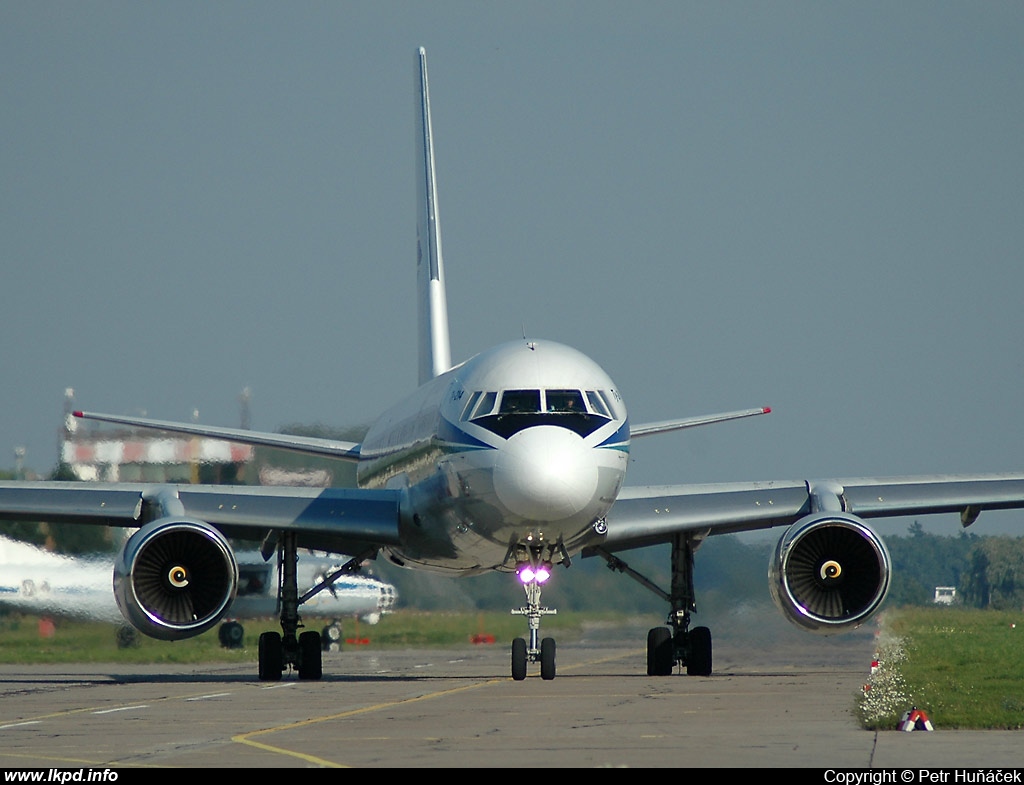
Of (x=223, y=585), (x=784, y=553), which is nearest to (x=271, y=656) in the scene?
(x=223, y=585)

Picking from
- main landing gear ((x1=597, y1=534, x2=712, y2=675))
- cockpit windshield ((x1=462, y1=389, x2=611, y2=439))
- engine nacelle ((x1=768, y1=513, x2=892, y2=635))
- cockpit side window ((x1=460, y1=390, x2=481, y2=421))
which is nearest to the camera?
cockpit windshield ((x1=462, y1=389, x2=611, y2=439))

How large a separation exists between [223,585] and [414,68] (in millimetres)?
21777

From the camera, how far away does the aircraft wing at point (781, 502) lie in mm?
22922

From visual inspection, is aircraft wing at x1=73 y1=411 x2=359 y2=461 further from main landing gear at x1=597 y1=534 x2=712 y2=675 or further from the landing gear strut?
main landing gear at x1=597 y1=534 x2=712 y2=675

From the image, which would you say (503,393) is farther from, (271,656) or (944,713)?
(944,713)

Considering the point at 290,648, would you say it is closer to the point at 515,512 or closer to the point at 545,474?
the point at 515,512

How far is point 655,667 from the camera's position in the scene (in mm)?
23781

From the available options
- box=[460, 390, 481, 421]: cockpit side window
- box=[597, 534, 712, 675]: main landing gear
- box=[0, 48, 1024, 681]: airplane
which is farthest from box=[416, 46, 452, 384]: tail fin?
box=[460, 390, 481, 421]: cockpit side window

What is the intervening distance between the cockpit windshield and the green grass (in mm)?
4389

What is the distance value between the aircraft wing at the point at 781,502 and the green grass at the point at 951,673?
85.3 inches

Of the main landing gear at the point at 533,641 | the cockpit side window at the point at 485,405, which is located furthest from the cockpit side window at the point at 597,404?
the main landing gear at the point at 533,641

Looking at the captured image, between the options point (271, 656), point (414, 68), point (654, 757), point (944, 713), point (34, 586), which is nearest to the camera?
point (654, 757)

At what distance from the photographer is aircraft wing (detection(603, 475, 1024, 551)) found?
22922 millimetres

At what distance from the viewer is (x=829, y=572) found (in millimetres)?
21562
